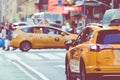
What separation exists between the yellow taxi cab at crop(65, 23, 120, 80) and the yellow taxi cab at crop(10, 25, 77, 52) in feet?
59.5

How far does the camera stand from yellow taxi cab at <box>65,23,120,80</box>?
12.4 m

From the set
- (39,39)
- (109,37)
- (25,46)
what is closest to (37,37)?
(39,39)

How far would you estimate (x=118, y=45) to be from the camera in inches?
494

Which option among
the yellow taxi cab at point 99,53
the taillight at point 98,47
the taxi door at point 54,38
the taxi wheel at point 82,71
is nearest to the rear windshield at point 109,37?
the yellow taxi cab at point 99,53

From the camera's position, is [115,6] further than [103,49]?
Yes

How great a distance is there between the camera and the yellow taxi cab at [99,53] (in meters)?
12.4

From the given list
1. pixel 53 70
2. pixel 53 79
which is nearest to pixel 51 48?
pixel 53 70

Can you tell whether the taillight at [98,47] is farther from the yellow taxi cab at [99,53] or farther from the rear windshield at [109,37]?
the rear windshield at [109,37]

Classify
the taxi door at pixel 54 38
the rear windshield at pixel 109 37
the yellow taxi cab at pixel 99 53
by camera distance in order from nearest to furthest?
the yellow taxi cab at pixel 99 53, the rear windshield at pixel 109 37, the taxi door at pixel 54 38

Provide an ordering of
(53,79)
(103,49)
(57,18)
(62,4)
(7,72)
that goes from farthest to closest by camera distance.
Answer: (62,4) < (57,18) < (7,72) < (53,79) < (103,49)

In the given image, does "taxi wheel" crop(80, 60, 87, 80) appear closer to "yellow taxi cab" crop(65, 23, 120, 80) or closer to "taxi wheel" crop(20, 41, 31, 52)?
"yellow taxi cab" crop(65, 23, 120, 80)

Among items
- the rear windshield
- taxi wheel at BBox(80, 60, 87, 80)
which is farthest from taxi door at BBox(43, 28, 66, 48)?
the rear windshield

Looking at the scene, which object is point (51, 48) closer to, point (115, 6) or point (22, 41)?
point (22, 41)

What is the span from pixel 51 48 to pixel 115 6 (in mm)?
49061
